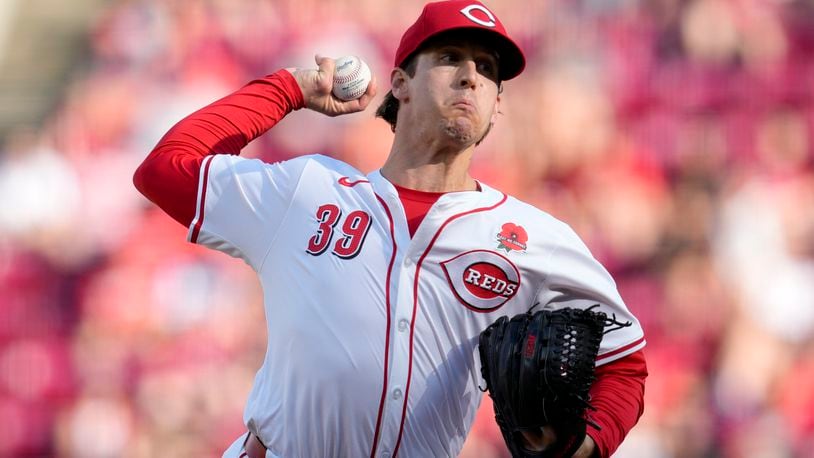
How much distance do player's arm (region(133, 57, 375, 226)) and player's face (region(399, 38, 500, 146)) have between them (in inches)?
6.7

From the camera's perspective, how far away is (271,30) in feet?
19.1

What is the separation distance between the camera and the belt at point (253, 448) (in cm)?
235

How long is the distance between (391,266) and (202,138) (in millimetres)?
534

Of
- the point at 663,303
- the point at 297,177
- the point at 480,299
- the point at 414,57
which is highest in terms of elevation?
the point at 414,57

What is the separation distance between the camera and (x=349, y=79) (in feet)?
8.26

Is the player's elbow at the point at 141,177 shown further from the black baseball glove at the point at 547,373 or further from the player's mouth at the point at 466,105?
the black baseball glove at the point at 547,373

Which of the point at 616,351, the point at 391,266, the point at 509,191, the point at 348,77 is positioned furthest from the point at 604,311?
the point at 509,191

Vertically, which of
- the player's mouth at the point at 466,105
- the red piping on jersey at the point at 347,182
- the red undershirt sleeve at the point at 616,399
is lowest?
the red undershirt sleeve at the point at 616,399

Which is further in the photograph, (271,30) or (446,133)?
(271,30)

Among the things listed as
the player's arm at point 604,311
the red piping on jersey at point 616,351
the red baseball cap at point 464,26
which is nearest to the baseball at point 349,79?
the red baseball cap at point 464,26

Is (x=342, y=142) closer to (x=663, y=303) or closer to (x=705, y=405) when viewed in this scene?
(x=663, y=303)

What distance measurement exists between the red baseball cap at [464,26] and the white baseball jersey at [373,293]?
0.38 meters

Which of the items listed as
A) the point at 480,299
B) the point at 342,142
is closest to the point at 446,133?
the point at 480,299

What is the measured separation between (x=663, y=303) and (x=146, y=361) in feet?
8.71
